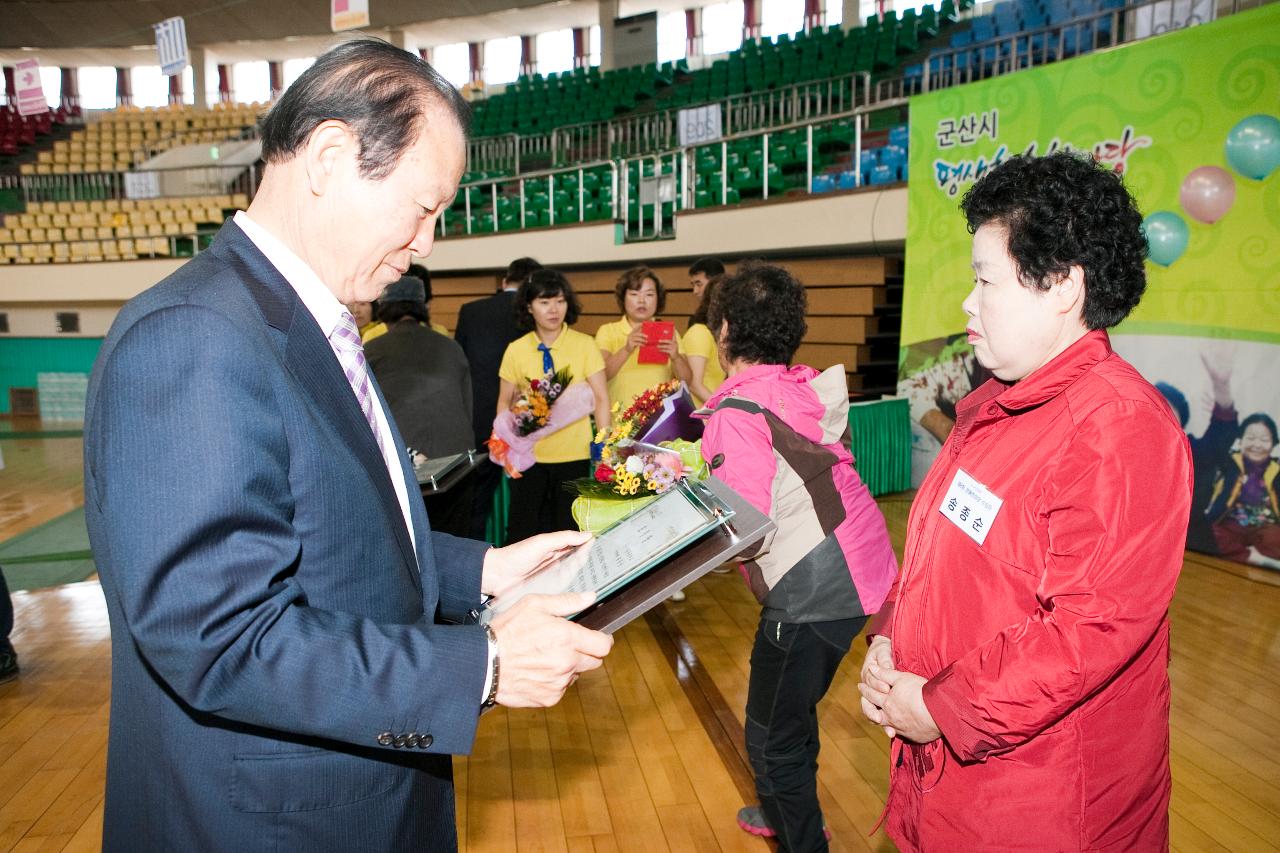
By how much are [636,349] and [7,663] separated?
3.23 meters

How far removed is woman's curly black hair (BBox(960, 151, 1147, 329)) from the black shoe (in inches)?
170

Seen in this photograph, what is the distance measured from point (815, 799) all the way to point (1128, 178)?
4761 millimetres

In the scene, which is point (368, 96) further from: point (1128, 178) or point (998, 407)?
point (1128, 178)

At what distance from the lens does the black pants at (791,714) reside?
2.09m

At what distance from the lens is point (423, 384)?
11.6 feet

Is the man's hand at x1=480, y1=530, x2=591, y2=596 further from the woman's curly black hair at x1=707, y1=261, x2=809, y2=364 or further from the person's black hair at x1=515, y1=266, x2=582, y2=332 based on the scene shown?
the person's black hair at x1=515, y1=266, x2=582, y2=332

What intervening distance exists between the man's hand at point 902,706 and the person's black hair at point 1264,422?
4479mm

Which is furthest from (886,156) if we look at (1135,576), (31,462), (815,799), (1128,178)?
(31,462)

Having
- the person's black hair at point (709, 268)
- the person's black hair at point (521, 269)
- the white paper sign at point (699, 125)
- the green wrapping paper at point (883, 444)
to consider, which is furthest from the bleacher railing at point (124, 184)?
the green wrapping paper at point (883, 444)

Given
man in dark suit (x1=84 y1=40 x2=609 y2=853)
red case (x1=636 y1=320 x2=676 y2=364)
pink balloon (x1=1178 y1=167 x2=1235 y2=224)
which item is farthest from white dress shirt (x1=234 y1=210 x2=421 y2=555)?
→ pink balloon (x1=1178 y1=167 x2=1235 y2=224)

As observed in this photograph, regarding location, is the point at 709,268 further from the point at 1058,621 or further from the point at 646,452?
the point at 1058,621

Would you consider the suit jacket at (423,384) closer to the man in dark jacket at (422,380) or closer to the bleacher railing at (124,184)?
the man in dark jacket at (422,380)

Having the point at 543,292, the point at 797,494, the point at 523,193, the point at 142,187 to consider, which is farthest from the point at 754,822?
the point at 142,187

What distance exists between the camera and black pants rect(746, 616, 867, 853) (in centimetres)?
209
